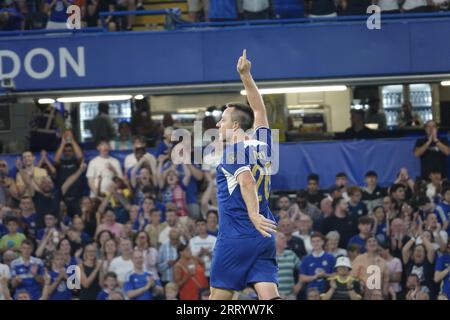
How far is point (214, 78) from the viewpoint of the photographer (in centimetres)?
1877

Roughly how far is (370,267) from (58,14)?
696 cm

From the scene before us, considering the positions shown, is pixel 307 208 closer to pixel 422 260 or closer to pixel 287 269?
pixel 287 269

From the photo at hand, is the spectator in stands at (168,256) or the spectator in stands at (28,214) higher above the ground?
the spectator in stands at (28,214)

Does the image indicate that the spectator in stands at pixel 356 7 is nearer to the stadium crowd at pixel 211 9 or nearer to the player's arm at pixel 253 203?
the stadium crowd at pixel 211 9

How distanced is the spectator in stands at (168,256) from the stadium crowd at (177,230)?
14 millimetres

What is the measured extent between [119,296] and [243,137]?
6.98 meters

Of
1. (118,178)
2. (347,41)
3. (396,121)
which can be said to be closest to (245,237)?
Result: (118,178)

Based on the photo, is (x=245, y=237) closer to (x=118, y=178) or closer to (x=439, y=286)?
(x=439, y=286)

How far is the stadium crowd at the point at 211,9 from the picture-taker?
18.8m

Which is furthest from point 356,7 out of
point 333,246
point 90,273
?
point 90,273

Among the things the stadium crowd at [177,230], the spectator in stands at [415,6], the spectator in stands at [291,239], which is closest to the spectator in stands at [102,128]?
the stadium crowd at [177,230]

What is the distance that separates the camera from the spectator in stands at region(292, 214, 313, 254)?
1661 centimetres

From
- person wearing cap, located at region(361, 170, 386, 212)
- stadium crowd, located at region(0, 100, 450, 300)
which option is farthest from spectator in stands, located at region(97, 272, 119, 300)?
person wearing cap, located at region(361, 170, 386, 212)

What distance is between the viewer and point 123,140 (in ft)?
61.6
